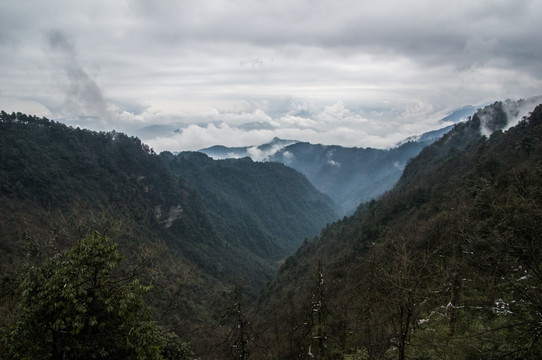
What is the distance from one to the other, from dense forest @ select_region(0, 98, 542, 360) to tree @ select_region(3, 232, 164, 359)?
0.16 feet

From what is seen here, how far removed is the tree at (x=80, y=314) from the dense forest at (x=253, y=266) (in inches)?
1.9

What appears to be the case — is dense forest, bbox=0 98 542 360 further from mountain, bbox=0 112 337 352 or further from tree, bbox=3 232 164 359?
mountain, bbox=0 112 337 352

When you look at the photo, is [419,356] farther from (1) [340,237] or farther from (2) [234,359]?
(1) [340,237]

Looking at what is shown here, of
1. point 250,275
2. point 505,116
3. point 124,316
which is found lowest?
point 250,275

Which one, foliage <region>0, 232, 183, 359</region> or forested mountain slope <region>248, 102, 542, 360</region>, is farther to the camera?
forested mountain slope <region>248, 102, 542, 360</region>

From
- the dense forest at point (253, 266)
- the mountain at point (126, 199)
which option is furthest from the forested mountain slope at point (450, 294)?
the mountain at point (126, 199)

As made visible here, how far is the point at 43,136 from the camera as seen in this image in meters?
115

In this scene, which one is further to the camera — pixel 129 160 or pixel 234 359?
pixel 129 160

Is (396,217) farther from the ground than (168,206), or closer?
closer

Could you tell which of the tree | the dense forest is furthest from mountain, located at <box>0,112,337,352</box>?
the tree

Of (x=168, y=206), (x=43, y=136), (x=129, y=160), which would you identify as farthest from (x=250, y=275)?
(x=43, y=136)

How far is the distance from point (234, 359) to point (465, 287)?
52.6ft

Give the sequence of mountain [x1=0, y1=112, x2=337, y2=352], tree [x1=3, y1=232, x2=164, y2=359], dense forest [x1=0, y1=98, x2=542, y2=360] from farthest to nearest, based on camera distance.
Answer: mountain [x1=0, y1=112, x2=337, y2=352], dense forest [x1=0, y1=98, x2=542, y2=360], tree [x1=3, y1=232, x2=164, y2=359]

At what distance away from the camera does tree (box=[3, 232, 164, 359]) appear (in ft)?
34.3
